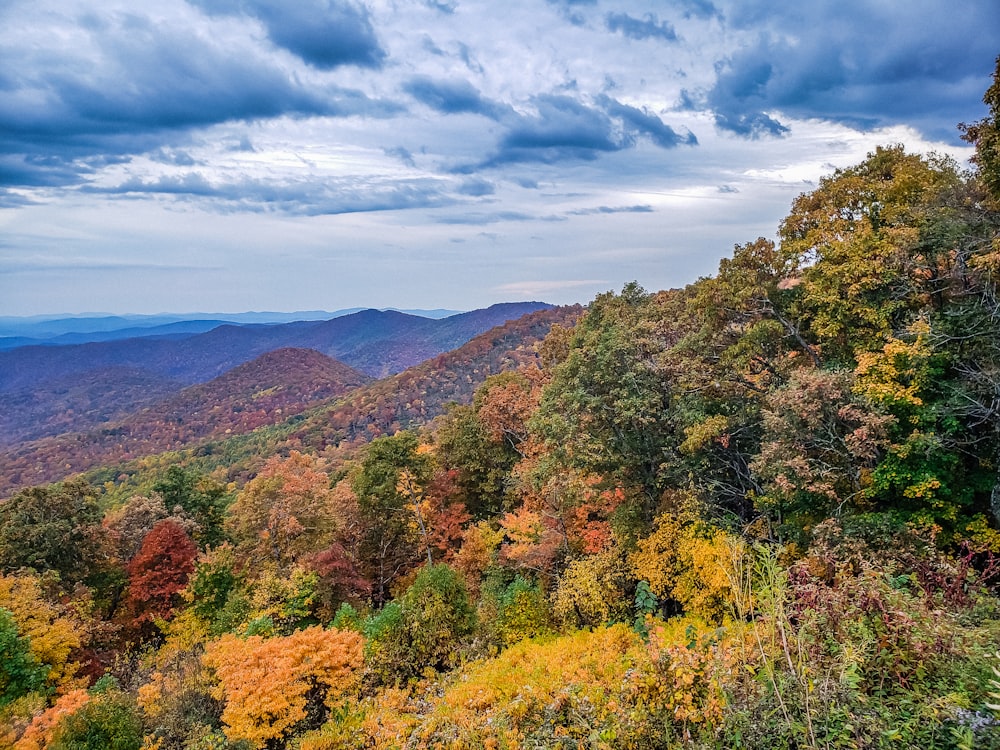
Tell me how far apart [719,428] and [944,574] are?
6.48m

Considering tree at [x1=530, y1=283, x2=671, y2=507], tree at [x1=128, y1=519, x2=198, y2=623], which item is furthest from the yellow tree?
tree at [x1=128, y1=519, x2=198, y2=623]

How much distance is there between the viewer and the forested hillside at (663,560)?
5.39m

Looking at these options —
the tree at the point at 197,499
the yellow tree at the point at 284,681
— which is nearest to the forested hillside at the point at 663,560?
the yellow tree at the point at 284,681

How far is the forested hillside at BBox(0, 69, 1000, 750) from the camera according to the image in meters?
5.39

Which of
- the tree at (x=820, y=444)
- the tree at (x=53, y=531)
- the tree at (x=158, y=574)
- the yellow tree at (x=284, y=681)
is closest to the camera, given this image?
the tree at (x=820, y=444)

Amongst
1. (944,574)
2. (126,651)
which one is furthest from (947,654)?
(126,651)

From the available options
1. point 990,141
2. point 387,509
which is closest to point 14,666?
point 387,509

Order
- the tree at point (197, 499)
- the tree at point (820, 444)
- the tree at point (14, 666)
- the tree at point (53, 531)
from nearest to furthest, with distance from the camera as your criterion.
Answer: the tree at point (820, 444) → the tree at point (14, 666) → the tree at point (53, 531) → the tree at point (197, 499)

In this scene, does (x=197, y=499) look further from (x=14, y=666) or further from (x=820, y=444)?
(x=820, y=444)

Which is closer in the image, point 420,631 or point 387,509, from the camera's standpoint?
point 420,631

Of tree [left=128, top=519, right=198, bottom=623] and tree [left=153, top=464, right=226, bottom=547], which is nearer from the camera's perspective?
tree [left=128, top=519, right=198, bottom=623]

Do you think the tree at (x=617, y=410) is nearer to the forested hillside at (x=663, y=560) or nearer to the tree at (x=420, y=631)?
the forested hillside at (x=663, y=560)

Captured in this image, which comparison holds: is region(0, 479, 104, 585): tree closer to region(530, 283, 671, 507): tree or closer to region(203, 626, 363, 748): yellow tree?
region(203, 626, 363, 748): yellow tree

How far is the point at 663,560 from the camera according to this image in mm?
14008
